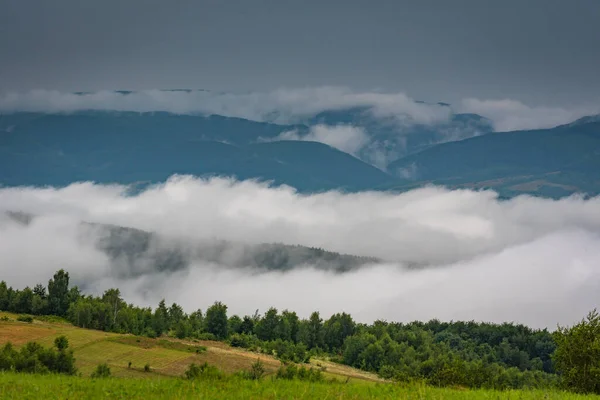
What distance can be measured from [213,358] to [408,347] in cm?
6496

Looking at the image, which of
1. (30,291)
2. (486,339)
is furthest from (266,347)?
(486,339)

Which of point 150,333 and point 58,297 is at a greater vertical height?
point 58,297

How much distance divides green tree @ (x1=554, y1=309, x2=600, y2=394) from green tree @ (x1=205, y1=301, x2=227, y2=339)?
5185 inches

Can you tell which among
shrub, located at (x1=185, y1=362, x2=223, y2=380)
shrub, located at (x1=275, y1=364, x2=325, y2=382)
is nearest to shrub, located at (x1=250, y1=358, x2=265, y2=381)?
shrub, located at (x1=275, y1=364, x2=325, y2=382)

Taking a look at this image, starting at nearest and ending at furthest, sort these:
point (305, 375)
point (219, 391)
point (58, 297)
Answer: point (219, 391) → point (305, 375) → point (58, 297)

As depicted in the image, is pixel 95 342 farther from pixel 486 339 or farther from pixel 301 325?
pixel 486 339

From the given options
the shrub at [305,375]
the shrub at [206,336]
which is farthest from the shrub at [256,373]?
the shrub at [206,336]

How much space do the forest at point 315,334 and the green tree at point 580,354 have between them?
279 ft

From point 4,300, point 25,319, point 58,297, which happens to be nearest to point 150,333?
point 25,319

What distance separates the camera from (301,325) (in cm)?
17575

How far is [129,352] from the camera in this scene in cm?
10806

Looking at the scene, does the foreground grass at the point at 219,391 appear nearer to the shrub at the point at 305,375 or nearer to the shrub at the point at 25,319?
the shrub at the point at 305,375

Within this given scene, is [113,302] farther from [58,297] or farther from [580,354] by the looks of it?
[580,354]

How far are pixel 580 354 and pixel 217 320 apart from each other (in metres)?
136
